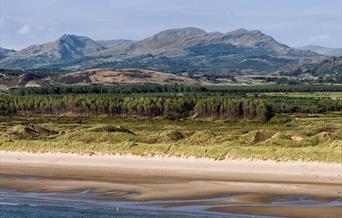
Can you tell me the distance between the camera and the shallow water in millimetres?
38719

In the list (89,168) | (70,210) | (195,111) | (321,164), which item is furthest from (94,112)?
(70,210)

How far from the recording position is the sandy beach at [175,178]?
44.6 metres

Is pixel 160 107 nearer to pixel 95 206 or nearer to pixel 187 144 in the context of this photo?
pixel 187 144

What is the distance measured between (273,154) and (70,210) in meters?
21.5

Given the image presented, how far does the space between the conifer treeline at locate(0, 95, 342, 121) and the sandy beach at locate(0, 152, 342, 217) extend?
66.8 metres

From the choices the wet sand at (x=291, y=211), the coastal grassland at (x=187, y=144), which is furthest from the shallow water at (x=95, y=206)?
the coastal grassland at (x=187, y=144)

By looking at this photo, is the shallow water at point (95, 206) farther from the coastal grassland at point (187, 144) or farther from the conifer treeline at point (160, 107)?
the conifer treeline at point (160, 107)

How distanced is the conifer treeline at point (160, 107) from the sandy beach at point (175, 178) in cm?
6676

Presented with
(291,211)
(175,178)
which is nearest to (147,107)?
(175,178)

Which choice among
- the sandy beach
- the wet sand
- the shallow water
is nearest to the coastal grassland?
the sandy beach

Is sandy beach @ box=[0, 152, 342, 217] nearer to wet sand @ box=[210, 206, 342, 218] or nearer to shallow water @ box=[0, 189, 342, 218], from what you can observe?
wet sand @ box=[210, 206, 342, 218]

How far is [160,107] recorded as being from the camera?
132750mm

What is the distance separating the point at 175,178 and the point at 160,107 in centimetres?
8085

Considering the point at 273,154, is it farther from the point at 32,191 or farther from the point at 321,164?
the point at 32,191
